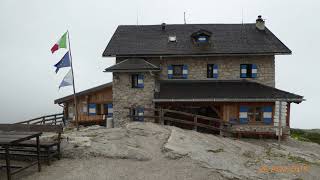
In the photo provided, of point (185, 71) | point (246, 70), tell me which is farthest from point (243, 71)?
point (185, 71)

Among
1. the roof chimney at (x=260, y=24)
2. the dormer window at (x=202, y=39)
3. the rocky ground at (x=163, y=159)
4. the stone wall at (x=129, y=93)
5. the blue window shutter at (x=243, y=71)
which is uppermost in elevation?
the roof chimney at (x=260, y=24)

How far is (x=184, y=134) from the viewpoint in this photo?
47.4 feet

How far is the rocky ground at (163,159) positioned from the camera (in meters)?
9.78

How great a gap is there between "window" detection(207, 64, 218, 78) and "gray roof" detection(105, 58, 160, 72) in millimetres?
4053

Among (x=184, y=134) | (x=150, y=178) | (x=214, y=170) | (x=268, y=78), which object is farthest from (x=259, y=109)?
(x=150, y=178)

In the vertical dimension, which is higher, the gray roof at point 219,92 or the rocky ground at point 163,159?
the gray roof at point 219,92

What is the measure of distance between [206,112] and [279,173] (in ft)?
35.2

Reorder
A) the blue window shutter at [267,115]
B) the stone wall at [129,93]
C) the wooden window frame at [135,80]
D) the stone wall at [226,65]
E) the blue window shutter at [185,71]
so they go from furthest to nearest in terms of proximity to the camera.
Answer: the blue window shutter at [185,71], the stone wall at [226,65], the wooden window frame at [135,80], the stone wall at [129,93], the blue window shutter at [267,115]

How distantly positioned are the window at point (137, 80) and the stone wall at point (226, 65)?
78.8 inches

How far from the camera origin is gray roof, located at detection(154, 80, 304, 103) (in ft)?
60.3

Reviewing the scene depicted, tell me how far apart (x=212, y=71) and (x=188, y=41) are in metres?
3.05

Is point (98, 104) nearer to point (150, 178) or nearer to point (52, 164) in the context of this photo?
point (52, 164)

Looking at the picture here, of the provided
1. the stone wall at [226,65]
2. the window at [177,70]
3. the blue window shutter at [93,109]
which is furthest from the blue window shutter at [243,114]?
the blue window shutter at [93,109]

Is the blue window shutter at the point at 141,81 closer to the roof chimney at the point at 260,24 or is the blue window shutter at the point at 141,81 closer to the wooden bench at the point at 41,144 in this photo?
the wooden bench at the point at 41,144
